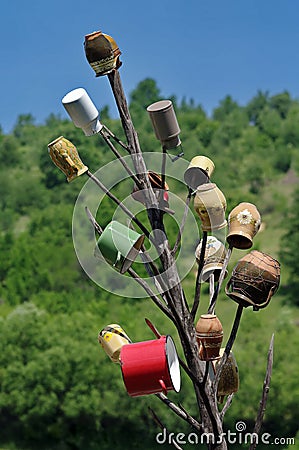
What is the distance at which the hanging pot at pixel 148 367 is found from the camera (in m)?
2.00

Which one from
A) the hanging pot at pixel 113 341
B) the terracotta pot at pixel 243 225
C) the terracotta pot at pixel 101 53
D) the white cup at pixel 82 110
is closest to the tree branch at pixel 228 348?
the terracotta pot at pixel 243 225

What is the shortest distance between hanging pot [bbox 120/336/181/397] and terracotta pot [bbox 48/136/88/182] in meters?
0.54

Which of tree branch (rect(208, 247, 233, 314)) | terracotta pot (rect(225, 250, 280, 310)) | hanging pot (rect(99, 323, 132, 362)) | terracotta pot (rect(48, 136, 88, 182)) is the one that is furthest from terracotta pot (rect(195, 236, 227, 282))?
terracotta pot (rect(48, 136, 88, 182))

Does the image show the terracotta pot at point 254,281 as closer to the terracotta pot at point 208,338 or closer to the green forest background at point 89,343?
the terracotta pot at point 208,338

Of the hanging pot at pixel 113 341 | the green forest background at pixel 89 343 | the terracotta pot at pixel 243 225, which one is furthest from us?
the green forest background at pixel 89 343

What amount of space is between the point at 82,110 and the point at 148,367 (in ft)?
2.53

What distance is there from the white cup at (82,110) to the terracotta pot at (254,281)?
601 millimetres

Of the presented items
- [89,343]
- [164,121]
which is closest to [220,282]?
[164,121]

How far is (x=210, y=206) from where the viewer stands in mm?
2057

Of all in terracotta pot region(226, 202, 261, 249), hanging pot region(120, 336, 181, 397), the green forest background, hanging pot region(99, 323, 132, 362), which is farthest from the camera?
the green forest background

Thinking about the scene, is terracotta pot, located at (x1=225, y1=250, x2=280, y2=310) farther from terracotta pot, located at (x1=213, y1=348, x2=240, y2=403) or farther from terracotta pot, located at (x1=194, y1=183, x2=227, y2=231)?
terracotta pot, located at (x1=213, y1=348, x2=240, y2=403)

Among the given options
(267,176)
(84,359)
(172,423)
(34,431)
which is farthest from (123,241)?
(267,176)

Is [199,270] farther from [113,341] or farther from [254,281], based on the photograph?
[113,341]

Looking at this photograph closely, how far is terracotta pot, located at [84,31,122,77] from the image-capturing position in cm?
208
